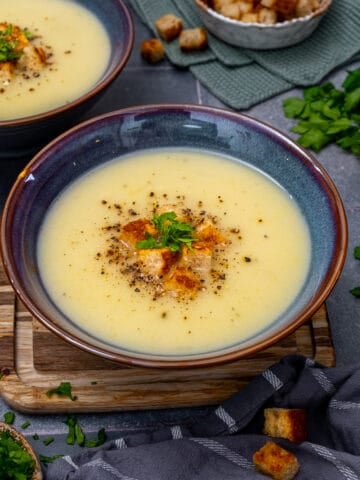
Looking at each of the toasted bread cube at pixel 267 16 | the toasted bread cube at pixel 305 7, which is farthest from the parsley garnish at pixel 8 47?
the toasted bread cube at pixel 305 7

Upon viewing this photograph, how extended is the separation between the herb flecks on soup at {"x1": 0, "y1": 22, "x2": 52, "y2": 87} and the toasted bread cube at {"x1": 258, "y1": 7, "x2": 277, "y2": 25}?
77cm

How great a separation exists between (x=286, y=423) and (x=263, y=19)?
5.37ft

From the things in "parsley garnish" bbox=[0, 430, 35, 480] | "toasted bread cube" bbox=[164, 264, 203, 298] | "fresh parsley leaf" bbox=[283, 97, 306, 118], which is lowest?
"fresh parsley leaf" bbox=[283, 97, 306, 118]

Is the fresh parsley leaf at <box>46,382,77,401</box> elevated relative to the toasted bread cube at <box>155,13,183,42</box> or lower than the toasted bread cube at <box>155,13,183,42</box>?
lower

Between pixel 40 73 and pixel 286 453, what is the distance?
153cm

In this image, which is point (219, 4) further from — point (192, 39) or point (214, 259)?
point (214, 259)

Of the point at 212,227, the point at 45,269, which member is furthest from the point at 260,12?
the point at 45,269

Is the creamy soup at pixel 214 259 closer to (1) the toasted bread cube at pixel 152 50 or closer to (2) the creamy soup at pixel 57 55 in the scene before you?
(2) the creamy soup at pixel 57 55

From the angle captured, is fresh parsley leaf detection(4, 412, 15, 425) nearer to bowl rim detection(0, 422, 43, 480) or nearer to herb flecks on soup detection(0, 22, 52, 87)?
bowl rim detection(0, 422, 43, 480)

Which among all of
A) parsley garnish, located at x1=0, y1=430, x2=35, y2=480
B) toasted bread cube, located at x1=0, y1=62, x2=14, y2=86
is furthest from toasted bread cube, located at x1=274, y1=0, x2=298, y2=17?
parsley garnish, located at x1=0, y1=430, x2=35, y2=480

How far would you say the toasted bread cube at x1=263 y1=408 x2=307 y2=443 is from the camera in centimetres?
181

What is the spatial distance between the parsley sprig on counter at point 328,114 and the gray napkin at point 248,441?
37.9 inches

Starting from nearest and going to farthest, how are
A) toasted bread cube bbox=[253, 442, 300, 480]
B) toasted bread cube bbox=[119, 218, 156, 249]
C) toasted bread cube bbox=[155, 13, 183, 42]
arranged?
toasted bread cube bbox=[253, 442, 300, 480]
toasted bread cube bbox=[119, 218, 156, 249]
toasted bread cube bbox=[155, 13, 183, 42]

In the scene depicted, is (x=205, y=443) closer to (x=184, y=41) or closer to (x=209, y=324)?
(x=209, y=324)
